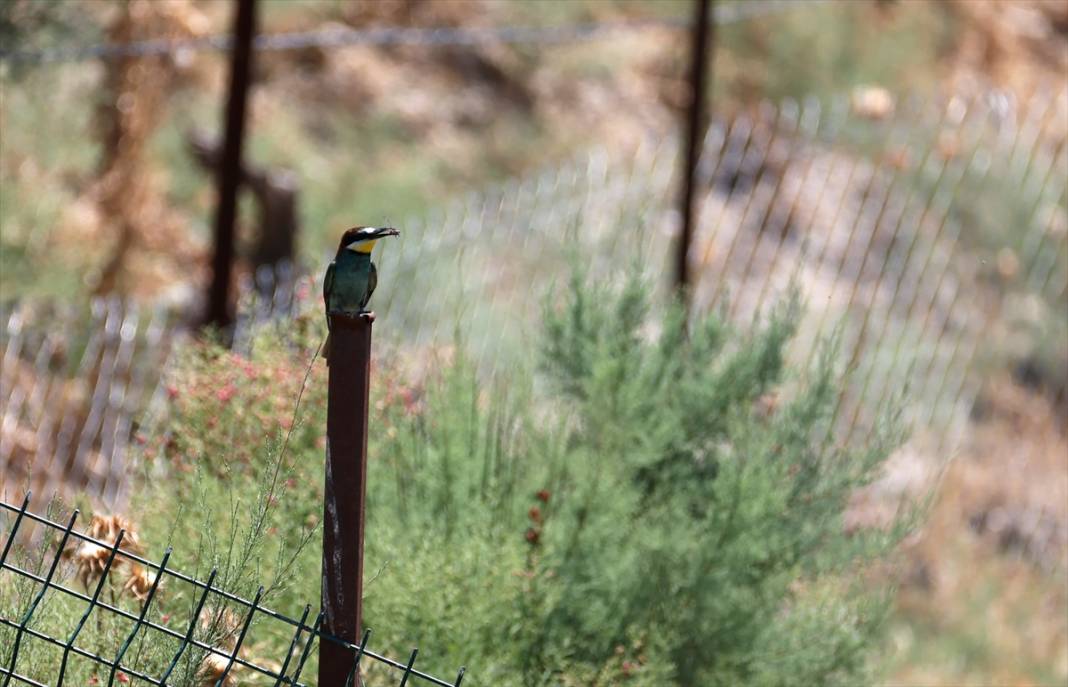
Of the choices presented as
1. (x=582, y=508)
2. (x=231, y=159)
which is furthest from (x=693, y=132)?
(x=582, y=508)

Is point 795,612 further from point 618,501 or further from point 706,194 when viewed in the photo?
point 706,194

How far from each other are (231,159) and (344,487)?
11.5 ft

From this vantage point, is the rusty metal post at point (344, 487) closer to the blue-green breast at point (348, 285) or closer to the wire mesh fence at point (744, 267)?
the blue-green breast at point (348, 285)

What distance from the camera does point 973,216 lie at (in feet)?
31.7

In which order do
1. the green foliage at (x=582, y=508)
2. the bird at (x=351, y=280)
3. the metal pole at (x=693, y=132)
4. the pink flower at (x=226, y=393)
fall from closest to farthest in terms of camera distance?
the bird at (x=351, y=280)
the green foliage at (x=582, y=508)
the pink flower at (x=226, y=393)
the metal pole at (x=693, y=132)

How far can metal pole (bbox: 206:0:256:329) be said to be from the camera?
19.5 feet

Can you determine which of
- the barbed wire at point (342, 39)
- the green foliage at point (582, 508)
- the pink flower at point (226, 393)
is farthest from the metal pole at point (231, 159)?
the pink flower at point (226, 393)

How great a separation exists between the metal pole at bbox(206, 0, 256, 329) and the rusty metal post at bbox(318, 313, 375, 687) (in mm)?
3399

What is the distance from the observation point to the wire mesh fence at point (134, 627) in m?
2.58

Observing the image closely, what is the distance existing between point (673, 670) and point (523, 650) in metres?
0.39

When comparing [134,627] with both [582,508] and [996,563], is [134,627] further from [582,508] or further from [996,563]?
[996,563]

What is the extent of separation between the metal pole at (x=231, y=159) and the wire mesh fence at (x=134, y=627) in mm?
2585

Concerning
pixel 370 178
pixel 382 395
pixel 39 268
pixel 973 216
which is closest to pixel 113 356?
pixel 39 268

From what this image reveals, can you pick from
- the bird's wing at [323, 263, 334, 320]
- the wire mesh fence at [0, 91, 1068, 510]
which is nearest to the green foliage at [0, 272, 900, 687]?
the wire mesh fence at [0, 91, 1068, 510]
